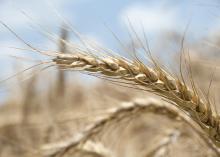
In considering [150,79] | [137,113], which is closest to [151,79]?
[150,79]

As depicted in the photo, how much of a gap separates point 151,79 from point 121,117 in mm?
652

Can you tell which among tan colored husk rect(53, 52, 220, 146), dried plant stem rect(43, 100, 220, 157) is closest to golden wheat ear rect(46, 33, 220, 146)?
tan colored husk rect(53, 52, 220, 146)

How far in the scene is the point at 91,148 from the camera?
7.18 ft

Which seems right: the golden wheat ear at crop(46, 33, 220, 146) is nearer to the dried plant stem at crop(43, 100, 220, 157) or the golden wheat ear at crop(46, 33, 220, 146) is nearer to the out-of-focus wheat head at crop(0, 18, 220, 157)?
the out-of-focus wheat head at crop(0, 18, 220, 157)

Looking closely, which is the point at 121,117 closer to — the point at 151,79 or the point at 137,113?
the point at 137,113

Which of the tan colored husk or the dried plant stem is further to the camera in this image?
the dried plant stem

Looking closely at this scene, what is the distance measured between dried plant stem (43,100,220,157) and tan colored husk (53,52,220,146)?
1.38 feet

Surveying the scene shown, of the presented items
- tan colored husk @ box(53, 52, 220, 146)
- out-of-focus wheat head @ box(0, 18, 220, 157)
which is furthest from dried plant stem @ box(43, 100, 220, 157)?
tan colored husk @ box(53, 52, 220, 146)

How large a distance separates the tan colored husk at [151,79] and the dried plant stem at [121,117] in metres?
0.42

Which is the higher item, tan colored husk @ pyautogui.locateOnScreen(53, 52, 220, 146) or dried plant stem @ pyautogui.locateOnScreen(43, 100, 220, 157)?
tan colored husk @ pyautogui.locateOnScreen(53, 52, 220, 146)

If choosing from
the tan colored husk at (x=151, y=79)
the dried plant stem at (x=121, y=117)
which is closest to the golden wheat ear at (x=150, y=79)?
the tan colored husk at (x=151, y=79)

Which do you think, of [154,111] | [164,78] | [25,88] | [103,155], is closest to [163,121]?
[103,155]

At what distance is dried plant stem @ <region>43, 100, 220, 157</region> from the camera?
6.37 feet

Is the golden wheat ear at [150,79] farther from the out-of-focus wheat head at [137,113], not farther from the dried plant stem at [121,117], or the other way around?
the dried plant stem at [121,117]
